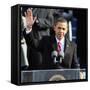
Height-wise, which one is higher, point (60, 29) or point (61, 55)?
point (60, 29)

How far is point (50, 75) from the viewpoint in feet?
6.01

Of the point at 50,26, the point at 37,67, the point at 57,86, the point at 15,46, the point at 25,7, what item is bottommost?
the point at 57,86

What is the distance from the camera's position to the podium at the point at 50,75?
1.77 m

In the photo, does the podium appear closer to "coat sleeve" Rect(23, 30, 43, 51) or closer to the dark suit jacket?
the dark suit jacket

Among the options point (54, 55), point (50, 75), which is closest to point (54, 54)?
point (54, 55)

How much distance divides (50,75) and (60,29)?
0.29m

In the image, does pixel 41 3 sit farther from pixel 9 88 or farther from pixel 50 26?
pixel 9 88

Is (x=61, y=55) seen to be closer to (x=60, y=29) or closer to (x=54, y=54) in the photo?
(x=54, y=54)

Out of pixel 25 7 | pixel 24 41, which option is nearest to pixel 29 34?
pixel 24 41

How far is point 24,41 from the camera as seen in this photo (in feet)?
5.77

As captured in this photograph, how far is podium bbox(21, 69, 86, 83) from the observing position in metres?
1.77

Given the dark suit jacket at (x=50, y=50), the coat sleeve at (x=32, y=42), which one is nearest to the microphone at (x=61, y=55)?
the dark suit jacket at (x=50, y=50)

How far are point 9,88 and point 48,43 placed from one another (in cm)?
36

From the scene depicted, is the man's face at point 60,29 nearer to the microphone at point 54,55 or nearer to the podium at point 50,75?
the microphone at point 54,55
